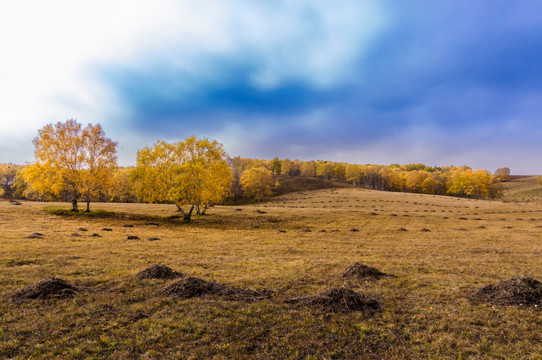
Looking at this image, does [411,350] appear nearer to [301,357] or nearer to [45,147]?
[301,357]

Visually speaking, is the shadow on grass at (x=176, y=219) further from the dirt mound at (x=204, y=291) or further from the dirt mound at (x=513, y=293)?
the dirt mound at (x=513, y=293)

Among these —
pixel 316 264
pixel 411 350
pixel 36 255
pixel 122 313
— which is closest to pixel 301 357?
pixel 411 350

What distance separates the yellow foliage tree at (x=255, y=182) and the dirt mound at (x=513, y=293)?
336 feet

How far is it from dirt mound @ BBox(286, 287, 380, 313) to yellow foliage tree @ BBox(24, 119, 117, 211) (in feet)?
151

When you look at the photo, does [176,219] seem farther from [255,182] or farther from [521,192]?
[521,192]

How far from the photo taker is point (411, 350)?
6898 millimetres

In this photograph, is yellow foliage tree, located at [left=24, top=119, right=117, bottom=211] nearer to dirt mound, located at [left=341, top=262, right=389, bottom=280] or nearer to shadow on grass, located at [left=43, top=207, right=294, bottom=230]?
shadow on grass, located at [left=43, top=207, right=294, bottom=230]

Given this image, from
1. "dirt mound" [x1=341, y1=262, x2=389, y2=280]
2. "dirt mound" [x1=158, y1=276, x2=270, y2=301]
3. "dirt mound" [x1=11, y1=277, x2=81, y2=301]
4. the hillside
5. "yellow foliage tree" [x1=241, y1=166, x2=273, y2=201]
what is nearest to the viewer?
"dirt mound" [x1=11, y1=277, x2=81, y2=301]

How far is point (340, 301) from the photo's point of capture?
9.58 m

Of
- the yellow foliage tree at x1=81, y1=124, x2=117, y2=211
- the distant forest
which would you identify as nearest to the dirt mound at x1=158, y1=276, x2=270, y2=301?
the yellow foliage tree at x1=81, y1=124, x2=117, y2=211

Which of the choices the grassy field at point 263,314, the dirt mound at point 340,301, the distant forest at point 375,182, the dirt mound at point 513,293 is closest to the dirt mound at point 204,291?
the grassy field at point 263,314

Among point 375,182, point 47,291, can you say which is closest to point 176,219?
point 47,291

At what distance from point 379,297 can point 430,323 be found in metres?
2.31

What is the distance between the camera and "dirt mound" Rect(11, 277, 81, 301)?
9836 mm
